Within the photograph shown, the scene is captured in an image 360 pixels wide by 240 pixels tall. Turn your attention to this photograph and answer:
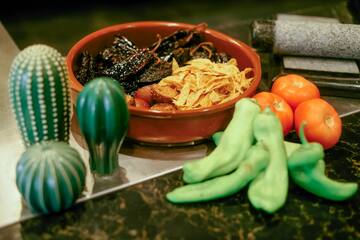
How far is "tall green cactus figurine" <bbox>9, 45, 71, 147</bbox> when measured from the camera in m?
0.76

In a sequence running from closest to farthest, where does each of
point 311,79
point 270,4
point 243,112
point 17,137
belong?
point 243,112 < point 17,137 < point 311,79 < point 270,4

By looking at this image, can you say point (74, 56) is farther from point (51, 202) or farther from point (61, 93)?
point (51, 202)

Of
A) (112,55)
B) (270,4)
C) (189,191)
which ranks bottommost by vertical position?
(270,4)

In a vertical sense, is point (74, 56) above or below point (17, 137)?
above

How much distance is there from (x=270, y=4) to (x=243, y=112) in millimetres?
2162

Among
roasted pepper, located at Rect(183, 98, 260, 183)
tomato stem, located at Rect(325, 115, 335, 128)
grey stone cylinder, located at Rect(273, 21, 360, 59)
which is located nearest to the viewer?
roasted pepper, located at Rect(183, 98, 260, 183)

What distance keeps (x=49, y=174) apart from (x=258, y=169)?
326 mm

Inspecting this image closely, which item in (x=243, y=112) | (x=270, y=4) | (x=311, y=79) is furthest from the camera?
(x=270, y=4)

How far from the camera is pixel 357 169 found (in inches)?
36.8

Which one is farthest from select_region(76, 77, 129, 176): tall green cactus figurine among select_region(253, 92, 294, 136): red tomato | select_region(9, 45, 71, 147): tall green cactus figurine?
select_region(253, 92, 294, 136): red tomato

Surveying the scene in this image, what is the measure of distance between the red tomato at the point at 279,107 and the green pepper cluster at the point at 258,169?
0.29 ft

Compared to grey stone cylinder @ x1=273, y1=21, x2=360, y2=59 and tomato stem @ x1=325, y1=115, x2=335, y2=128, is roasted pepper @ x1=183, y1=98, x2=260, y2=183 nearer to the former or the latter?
tomato stem @ x1=325, y1=115, x2=335, y2=128

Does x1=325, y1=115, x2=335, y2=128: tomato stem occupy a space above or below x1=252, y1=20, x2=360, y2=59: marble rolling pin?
below

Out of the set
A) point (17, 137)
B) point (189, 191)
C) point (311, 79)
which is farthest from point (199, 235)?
point (311, 79)
